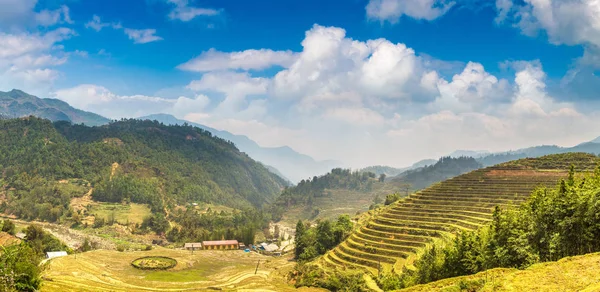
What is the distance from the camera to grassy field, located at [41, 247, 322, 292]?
61.2 m

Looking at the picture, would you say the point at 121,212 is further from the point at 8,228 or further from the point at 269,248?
the point at 269,248

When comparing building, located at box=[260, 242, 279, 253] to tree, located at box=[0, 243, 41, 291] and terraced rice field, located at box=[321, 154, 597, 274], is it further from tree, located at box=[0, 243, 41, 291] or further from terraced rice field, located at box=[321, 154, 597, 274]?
tree, located at box=[0, 243, 41, 291]

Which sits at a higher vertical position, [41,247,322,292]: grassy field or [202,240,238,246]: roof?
[41,247,322,292]: grassy field

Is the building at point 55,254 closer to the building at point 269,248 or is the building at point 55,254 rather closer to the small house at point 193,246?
the small house at point 193,246

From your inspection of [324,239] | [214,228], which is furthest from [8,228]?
[324,239]

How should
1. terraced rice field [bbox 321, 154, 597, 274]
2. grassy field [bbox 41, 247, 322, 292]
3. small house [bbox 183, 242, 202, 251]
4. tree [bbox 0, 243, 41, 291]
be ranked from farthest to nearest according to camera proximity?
small house [bbox 183, 242, 202, 251]
grassy field [bbox 41, 247, 322, 292]
terraced rice field [bbox 321, 154, 597, 274]
tree [bbox 0, 243, 41, 291]

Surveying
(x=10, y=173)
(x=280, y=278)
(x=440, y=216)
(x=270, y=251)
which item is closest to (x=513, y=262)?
(x=440, y=216)

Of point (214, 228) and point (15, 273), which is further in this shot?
point (214, 228)

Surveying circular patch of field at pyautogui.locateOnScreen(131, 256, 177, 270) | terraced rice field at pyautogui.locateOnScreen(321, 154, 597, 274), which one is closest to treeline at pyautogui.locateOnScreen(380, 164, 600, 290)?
terraced rice field at pyautogui.locateOnScreen(321, 154, 597, 274)

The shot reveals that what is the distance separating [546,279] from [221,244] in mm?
103192

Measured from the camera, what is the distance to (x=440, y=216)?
68.9 meters

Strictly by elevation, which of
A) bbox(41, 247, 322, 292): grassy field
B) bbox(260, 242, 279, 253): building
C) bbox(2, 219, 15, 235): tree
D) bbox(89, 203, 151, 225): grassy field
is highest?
bbox(2, 219, 15, 235): tree

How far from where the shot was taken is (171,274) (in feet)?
244

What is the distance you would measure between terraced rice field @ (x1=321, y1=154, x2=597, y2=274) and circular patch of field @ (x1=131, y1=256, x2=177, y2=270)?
33432 mm
